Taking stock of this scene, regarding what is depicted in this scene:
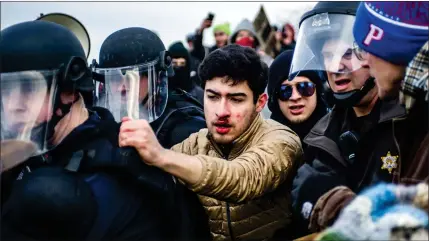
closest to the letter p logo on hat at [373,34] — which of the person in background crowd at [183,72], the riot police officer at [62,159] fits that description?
the riot police officer at [62,159]

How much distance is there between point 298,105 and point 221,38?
4.87m

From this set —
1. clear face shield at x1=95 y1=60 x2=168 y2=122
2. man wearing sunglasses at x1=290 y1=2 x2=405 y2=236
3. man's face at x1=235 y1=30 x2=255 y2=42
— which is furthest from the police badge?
man's face at x1=235 y1=30 x2=255 y2=42

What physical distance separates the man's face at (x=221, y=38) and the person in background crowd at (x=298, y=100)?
14.9 feet

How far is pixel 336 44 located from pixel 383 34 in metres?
0.97

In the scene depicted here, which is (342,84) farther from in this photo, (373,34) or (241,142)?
(373,34)

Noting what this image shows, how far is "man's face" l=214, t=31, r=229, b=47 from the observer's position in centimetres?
905

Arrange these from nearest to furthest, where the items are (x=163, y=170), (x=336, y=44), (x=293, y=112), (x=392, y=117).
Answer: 1. (x=163, y=170)
2. (x=392, y=117)
3. (x=336, y=44)
4. (x=293, y=112)

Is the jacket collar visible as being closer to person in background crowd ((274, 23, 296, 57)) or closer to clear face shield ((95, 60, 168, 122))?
clear face shield ((95, 60, 168, 122))

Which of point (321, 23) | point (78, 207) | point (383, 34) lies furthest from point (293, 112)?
point (78, 207)

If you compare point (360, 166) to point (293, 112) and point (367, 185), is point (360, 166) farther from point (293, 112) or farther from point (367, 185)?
point (293, 112)

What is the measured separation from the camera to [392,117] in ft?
9.09

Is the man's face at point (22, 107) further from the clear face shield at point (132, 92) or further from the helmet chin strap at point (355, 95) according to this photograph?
the helmet chin strap at point (355, 95)

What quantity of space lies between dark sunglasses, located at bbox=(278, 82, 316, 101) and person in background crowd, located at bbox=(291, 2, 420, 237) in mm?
613

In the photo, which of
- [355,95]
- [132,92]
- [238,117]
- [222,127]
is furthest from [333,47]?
[132,92]
